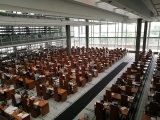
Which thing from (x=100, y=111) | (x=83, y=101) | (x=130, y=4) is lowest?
(x=83, y=101)

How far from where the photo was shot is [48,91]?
9.78 m

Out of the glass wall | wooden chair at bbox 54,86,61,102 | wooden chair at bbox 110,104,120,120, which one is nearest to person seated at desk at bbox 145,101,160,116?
wooden chair at bbox 110,104,120,120

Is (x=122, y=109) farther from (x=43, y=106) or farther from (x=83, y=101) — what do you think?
(x=43, y=106)

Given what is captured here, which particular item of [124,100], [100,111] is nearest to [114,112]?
[100,111]

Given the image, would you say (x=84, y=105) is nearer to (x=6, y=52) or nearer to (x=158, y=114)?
(x=158, y=114)

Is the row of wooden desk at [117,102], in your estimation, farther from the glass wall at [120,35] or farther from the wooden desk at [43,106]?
the glass wall at [120,35]

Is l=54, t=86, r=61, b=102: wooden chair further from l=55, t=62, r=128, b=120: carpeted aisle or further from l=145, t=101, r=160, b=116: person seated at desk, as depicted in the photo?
l=145, t=101, r=160, b=116: person seated at desk

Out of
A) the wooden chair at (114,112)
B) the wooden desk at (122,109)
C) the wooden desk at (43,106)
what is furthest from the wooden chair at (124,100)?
the wooden desk at (43,106)

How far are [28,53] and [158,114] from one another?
20758 millimetres

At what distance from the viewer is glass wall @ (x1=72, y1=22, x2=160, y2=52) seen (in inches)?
918

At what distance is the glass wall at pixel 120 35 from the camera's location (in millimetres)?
23330

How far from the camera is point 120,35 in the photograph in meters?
26.0

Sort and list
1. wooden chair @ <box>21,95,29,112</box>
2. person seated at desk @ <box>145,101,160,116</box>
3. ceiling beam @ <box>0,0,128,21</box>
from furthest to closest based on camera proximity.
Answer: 1. wooden chair @ <box>21,95,29,112</box>
2. person seated at desk @ <box>145,101,160,116</box>
3. ceiling beam @ <box>0,0,128,21</box>

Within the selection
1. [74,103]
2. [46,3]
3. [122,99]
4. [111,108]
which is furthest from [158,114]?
[46,3]
